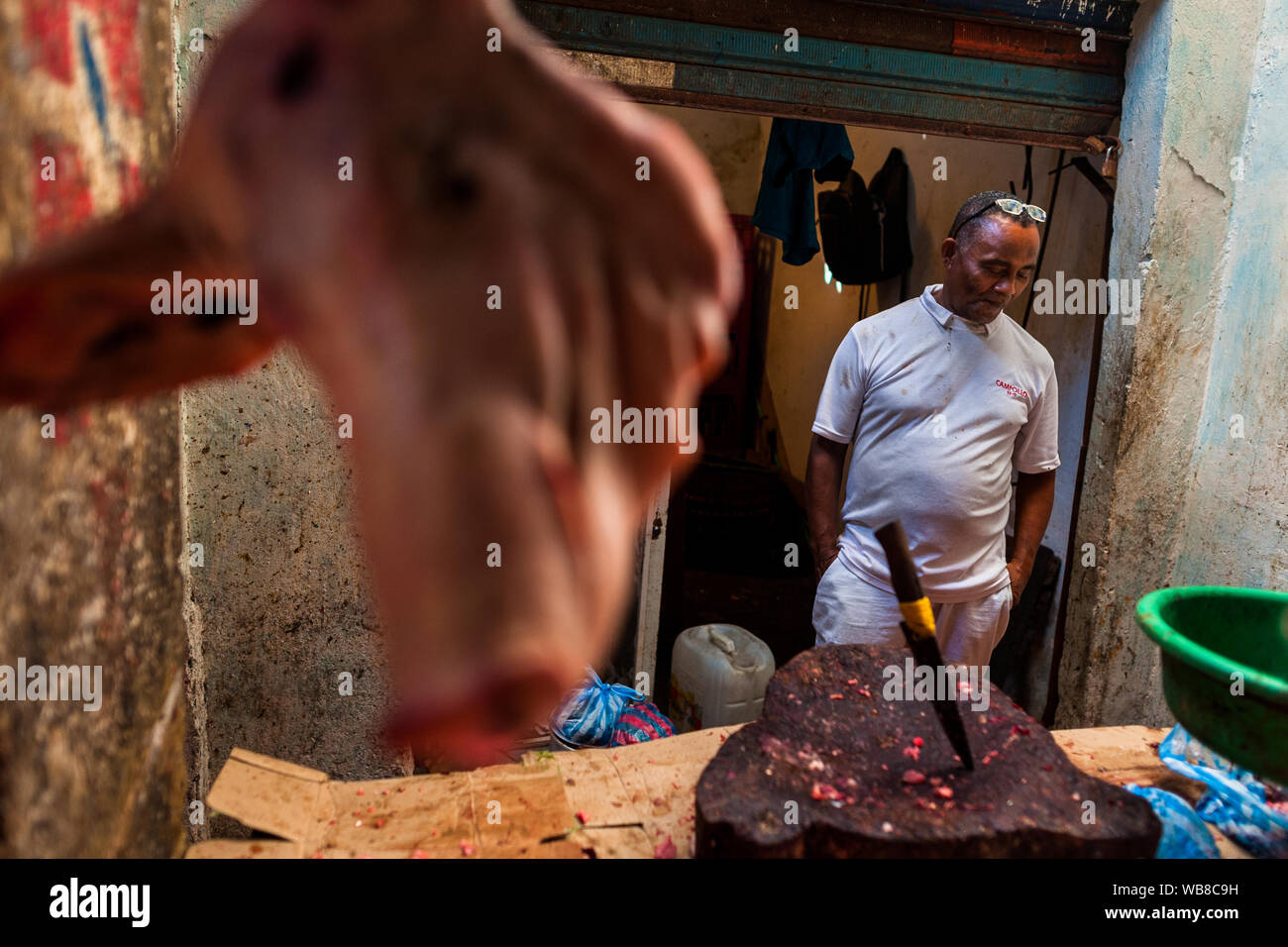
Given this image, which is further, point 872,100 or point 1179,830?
point 872,100

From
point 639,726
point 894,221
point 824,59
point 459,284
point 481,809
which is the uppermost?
point 824,59

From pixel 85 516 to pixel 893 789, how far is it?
1.77 m

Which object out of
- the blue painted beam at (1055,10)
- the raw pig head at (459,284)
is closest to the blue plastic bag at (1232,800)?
the raw pig head at (459,284)

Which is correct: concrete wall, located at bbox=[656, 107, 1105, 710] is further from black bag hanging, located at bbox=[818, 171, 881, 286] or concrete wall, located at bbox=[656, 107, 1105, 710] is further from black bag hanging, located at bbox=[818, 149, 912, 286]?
black bag hanging, located at bbox=[818, 171, 881, 286]

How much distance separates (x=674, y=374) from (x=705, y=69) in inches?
116

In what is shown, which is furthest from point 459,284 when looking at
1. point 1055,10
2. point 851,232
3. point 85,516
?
point 851,232

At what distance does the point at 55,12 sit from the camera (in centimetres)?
119

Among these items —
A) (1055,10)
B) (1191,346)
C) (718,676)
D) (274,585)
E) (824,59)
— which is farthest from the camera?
(718,676)

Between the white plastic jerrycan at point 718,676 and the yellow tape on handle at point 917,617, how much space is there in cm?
178

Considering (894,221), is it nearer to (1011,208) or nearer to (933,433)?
(1011,208)

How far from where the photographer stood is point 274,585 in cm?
312

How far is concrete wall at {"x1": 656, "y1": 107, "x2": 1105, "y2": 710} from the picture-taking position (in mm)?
4352

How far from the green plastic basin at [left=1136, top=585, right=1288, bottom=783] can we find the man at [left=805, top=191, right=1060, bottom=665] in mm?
802
